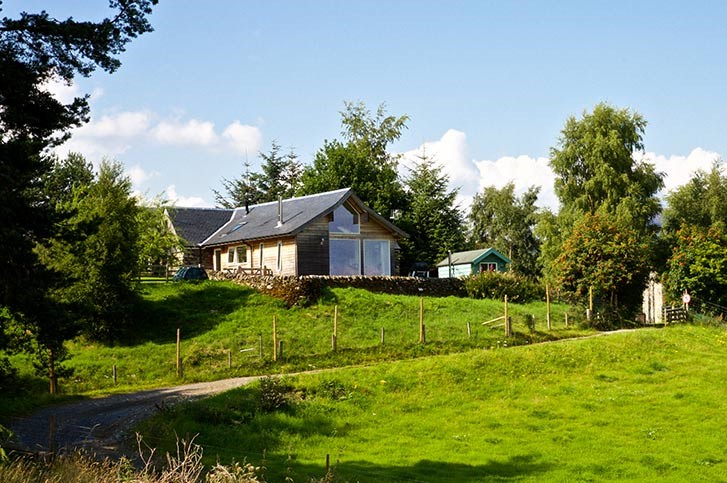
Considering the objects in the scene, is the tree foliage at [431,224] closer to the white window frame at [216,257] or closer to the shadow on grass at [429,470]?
the white window frame at [216,257]

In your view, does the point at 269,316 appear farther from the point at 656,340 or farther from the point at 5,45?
the point at 5,45

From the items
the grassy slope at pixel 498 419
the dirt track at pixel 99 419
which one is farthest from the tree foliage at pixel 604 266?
the dirt track at pixel 99 419

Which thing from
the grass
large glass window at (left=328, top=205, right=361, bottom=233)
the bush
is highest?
large glass window at (left=328, top=205, right=361, bottom=233)

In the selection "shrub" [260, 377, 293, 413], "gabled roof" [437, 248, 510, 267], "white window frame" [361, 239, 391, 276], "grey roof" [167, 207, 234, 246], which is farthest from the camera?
"gabled roof" [437, 248, 510, 267]

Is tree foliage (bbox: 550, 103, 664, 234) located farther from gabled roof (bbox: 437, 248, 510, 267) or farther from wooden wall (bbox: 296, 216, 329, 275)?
wooden wall (bbox: 296, 216, 329, 275)

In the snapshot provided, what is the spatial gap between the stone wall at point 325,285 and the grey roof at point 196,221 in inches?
385

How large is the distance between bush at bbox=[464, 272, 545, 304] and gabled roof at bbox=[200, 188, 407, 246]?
6.10 meters

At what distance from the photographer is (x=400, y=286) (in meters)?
45.3

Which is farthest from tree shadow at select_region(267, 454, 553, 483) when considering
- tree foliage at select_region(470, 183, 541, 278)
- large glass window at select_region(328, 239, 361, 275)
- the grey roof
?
tree foliage at select_region(470, 183, 541, 278)

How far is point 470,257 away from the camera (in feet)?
221

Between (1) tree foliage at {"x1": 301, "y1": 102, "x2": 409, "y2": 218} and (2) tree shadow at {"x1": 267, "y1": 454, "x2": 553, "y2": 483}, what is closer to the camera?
(2) tree shadow at {"x1": 267, "y1": 454, "x2": 553, "y2": 483}

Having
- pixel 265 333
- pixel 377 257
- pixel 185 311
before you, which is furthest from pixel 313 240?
pixel 265 333

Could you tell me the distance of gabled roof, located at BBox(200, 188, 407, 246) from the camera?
47.2 meters

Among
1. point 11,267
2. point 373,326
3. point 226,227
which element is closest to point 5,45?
point 11,267
